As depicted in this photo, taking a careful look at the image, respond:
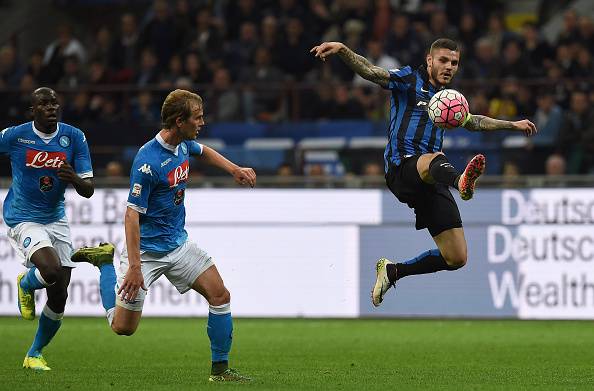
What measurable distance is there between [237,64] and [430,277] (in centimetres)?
559

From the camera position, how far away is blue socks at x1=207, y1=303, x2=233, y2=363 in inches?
352

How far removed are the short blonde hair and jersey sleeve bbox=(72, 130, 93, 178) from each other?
1673mm

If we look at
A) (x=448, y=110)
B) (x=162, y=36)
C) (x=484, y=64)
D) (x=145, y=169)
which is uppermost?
(x=162, y=36)

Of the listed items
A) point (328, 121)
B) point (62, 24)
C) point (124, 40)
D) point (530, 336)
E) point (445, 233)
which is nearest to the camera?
point (445, 233)

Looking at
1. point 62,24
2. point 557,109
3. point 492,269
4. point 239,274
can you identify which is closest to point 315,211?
point 239,274

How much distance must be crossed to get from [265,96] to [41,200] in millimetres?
8621

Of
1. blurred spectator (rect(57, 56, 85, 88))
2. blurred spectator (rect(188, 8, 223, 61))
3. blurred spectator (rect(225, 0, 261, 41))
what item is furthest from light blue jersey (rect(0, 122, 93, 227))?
blurred spectator (rect(225, 0, 261, 41))

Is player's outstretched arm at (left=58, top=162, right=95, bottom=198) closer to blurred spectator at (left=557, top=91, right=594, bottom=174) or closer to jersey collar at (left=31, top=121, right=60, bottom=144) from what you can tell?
jersey collar at (left=31, top=121, right=60, bottom=144)

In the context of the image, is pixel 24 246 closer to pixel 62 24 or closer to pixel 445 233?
pixel 445 233

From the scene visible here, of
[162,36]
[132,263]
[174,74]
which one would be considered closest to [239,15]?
[162,36]

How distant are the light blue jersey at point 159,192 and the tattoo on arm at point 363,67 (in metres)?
1.48

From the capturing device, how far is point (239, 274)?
1647 centimetres

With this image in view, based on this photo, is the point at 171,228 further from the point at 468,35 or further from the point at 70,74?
the point at 70,74

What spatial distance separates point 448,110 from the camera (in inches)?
370
